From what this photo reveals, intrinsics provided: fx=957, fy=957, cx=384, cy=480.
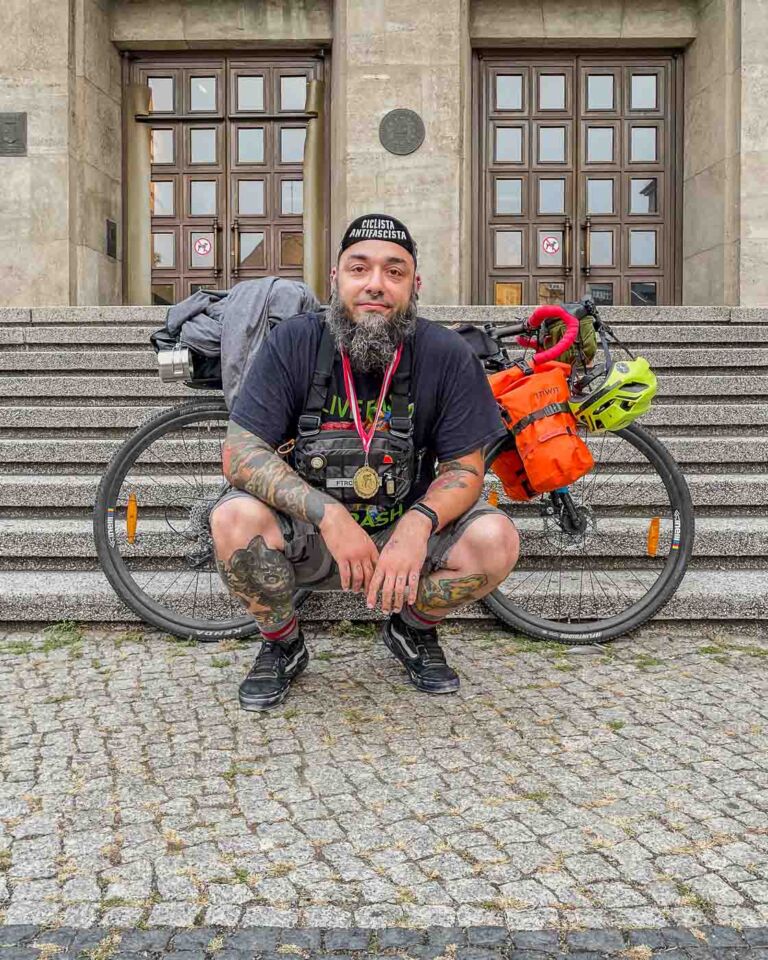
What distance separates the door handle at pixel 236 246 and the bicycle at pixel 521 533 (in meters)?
6.64

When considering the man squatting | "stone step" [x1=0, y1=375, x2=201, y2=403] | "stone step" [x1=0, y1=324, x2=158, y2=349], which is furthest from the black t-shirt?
"stone step" [x1=0, y1=324, x2=158, y2=349]

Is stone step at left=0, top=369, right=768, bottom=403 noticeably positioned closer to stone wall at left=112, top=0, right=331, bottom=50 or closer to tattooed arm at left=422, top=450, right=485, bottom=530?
tattooed arm at left=422, top=450, right=485, bottom=530

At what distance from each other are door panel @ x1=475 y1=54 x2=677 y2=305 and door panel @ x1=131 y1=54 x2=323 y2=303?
2.14 meters

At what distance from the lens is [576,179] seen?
1069cm

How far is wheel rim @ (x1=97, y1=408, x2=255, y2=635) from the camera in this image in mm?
3965

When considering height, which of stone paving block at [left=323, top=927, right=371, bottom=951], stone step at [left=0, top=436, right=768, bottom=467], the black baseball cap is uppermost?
the black baseball cap

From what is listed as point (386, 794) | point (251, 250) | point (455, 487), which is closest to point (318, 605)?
point (455, 487)

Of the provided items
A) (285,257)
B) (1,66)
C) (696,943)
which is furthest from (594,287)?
(696,943)

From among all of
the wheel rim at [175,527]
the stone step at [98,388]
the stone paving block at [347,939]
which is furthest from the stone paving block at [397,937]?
the stone step at [98,388]

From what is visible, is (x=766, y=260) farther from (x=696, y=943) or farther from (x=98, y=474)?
(x=696, y=943)

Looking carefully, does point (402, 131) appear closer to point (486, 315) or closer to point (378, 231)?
point (486, 315)

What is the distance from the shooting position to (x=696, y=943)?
1946 millimetres

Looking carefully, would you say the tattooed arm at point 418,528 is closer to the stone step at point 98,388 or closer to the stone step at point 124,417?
the stone step at point 124,417

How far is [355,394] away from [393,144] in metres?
7.26
